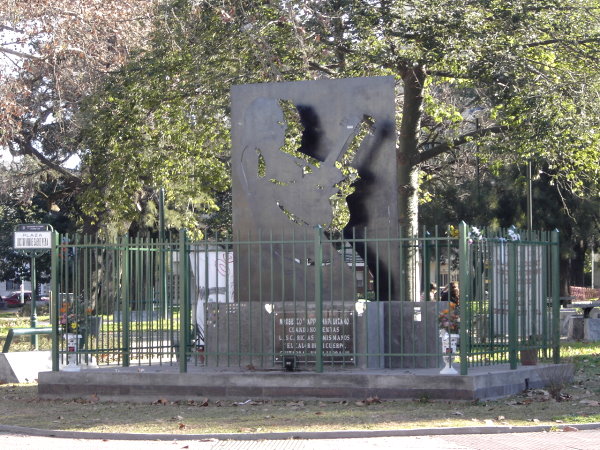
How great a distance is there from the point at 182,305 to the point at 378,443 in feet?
15.2

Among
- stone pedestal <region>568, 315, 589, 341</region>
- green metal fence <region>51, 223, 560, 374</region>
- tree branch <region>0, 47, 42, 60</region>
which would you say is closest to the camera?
green metal fence <region>51, 223, 560, 374</region>

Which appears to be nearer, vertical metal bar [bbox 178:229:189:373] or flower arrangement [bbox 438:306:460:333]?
flower arrangement [bbox 438:306:460:333]

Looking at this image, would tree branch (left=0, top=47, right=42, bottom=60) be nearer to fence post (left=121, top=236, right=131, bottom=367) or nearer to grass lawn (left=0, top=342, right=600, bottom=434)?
fence post (left=121, top=236, right=131, bottom=367)

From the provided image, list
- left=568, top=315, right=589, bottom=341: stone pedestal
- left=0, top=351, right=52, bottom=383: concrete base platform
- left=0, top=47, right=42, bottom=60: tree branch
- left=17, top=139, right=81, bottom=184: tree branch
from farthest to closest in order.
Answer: left=17, top=139, right=81, bottom=184: tree branch, left=568, top=315, right=589, bottom=341: stone pedestal, left=0, top=47, right=42, bottom=60: tree branch, left=0, top=351, right=52, bottom=383: concrete base platform

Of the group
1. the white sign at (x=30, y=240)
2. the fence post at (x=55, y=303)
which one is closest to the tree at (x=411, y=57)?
the white sign at (x=30, y=240)

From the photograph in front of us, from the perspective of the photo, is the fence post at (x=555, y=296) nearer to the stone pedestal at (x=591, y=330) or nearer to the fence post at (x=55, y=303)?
the fence post at (x=55, y=303)

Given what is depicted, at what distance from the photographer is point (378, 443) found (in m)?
10.7

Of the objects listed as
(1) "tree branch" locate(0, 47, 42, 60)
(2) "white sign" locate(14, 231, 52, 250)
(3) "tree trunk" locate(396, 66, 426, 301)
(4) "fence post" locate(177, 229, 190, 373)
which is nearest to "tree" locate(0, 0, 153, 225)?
(1) "tree branch" locate(0, 47, 42, 60)

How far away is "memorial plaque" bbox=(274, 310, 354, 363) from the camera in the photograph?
561 inches

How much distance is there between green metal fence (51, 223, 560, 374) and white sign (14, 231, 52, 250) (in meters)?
4.85

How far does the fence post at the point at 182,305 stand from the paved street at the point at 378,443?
9.84 feet

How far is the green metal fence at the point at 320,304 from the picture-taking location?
14.2 meters

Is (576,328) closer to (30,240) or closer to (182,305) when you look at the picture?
(30,240)

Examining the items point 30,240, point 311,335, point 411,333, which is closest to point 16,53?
point 30,240
